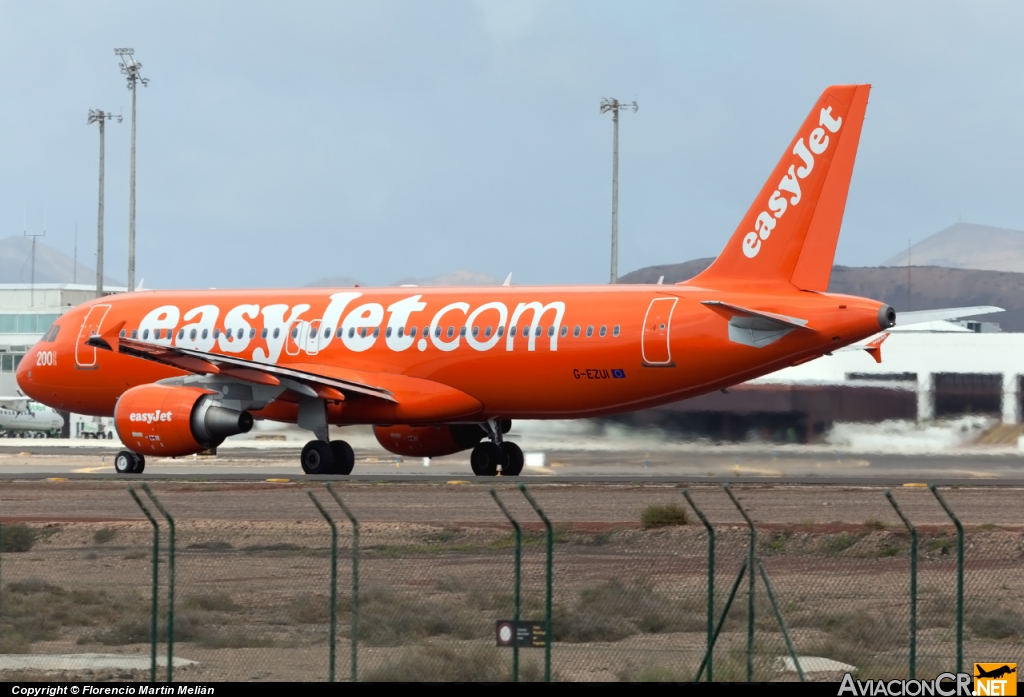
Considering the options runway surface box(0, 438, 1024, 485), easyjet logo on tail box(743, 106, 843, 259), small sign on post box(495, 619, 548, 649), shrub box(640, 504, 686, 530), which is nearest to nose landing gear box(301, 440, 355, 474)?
runway surface box(0, 438, 1024, 485)

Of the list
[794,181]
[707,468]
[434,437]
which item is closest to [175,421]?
[434,437]

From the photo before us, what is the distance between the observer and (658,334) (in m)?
31.4

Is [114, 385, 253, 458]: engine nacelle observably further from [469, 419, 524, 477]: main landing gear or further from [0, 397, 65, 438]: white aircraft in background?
[0, 397, 65, 438]: white aircraft in background

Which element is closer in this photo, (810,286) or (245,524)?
(245,524)

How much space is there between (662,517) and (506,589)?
580cm

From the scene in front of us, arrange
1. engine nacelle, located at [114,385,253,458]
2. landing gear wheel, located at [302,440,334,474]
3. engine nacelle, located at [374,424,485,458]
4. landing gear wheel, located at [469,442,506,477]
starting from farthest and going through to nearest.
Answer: engine nacelle, located at [374,424,485,458], landing gear wheel, located at [469,442,506,477], landing gear wheel, located at [302,440,334,474], engine nacelle, located at [114,385,253,458]

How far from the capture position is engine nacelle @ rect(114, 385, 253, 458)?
106 feet

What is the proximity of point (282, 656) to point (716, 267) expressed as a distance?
708 inches

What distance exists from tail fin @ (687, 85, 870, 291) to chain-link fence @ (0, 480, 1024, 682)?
5.06 metres

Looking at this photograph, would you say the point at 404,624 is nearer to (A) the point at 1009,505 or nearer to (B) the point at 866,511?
(B) the point at 866,511

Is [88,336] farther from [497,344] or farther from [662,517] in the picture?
[662,517]

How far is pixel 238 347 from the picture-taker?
3606 centimetres

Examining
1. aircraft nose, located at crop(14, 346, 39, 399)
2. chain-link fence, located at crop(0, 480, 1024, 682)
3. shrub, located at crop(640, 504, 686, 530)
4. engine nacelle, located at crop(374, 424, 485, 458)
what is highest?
aircraft nose, located at crop(14, 346, 39, 399)

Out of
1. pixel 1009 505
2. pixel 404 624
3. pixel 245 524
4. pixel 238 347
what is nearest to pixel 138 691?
pixel 404 624
